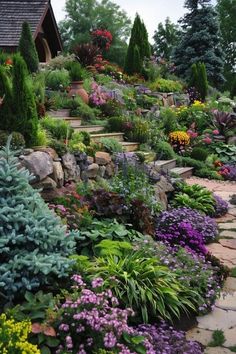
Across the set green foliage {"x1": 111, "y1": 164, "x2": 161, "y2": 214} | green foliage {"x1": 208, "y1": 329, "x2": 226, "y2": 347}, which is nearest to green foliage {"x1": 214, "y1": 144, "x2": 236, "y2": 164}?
green foliage {"x1": 111, "y1": 164, "x2": 161, "y2": 214}

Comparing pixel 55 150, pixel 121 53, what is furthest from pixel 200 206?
pixel 121 53

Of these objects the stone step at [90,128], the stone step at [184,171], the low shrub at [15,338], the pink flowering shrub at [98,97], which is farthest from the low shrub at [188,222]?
the pink flowering shrub at [98,97]

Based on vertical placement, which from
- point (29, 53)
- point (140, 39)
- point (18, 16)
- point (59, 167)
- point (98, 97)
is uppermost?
point (18, 16)

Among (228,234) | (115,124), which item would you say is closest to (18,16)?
(115,124)

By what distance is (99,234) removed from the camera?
4363 millimetres

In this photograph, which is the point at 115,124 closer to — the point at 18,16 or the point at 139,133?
the point at 139,133

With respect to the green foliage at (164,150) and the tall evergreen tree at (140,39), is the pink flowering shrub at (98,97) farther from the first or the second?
the tall evergreen tree at (140,39)

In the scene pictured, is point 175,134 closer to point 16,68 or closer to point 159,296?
point 16,68

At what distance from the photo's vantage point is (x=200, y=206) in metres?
6.95

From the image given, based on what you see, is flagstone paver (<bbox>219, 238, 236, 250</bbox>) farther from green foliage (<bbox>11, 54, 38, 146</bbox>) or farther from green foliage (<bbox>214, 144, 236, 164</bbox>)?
green foliage (<bbox>214, 144, 236, 164</bbox>)

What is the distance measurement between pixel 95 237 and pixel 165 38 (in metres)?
34.8

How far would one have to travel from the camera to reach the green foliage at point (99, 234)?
4273 mm

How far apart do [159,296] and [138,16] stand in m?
15.8

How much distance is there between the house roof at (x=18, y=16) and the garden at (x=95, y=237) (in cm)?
931
